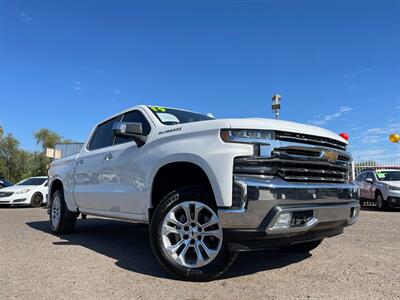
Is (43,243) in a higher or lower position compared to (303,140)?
lower

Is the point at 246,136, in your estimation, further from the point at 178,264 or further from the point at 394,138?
the point at 394,138

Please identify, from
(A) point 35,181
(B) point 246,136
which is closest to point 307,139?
(B) point 246,136

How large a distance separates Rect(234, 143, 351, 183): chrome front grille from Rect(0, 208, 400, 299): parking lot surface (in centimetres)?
97

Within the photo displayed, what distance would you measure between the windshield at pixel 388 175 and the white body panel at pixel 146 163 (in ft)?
35.1

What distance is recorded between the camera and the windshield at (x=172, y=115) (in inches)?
195

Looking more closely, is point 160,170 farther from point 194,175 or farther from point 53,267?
point 53,267

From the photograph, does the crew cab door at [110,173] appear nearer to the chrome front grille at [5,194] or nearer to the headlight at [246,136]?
the headlight at [246,136]

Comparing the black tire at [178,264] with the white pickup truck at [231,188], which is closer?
the white pickup truck at [231,188]

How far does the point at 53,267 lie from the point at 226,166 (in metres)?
2.36

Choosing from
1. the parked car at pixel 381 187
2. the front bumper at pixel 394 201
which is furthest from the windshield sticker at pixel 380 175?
the front bumper at pixel 394 201

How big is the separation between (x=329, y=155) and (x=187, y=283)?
189cm

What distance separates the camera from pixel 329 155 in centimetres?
404

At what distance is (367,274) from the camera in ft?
13.0

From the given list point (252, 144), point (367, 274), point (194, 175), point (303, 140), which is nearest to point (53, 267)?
point (194, 175)
